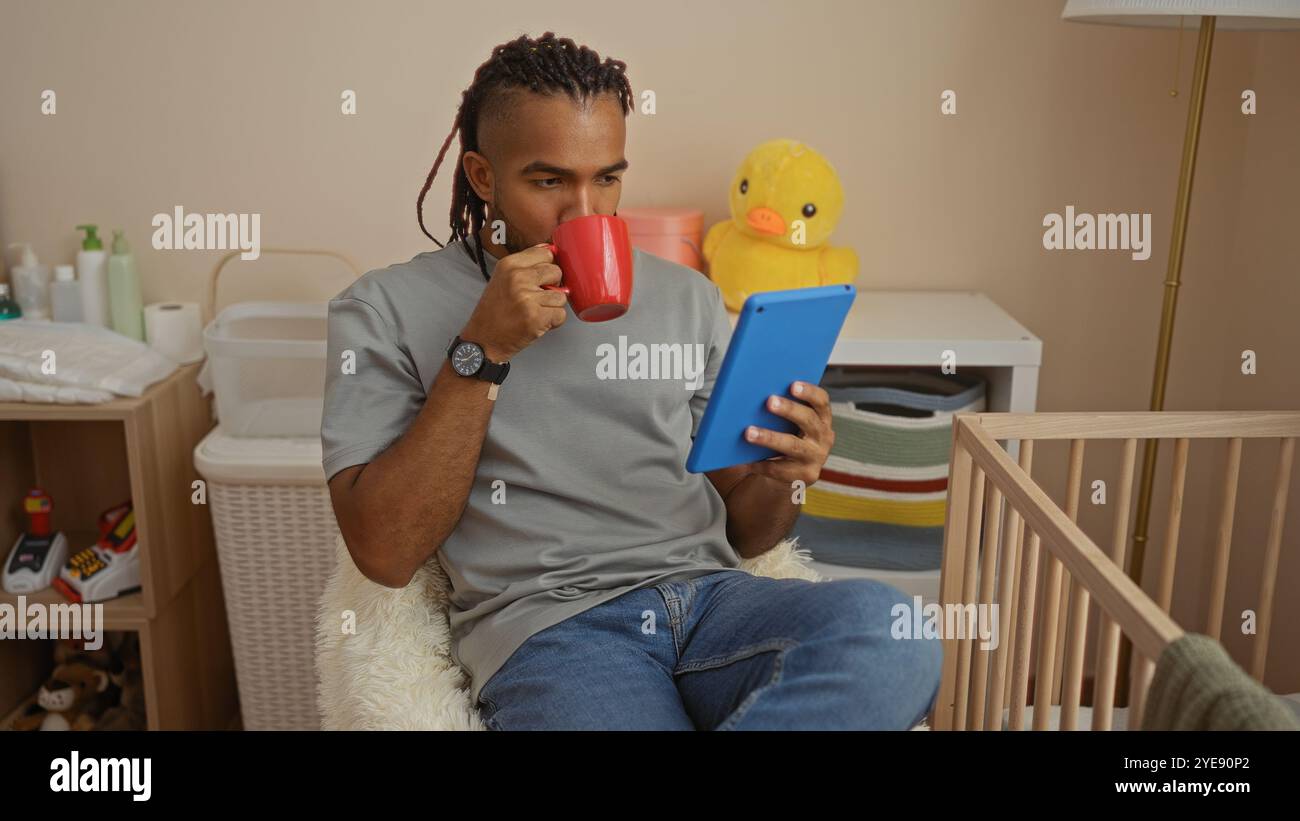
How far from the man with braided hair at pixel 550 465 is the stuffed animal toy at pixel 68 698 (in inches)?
40.1

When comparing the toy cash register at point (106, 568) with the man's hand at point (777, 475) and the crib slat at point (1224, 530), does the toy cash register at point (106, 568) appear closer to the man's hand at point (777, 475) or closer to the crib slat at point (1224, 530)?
the man's hand at point (777, 475)

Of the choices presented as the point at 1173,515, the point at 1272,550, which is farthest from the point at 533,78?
the point at 1272,550

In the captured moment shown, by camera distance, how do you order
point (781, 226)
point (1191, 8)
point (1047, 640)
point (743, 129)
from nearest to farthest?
point (1047, 640) < point (1191, 8) < point (781, 226) < point (743, 129)

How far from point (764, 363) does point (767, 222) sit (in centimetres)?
76

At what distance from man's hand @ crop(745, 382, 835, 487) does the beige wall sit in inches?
37.2

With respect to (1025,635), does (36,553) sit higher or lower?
lower

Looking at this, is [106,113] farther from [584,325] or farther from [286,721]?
[584,325]

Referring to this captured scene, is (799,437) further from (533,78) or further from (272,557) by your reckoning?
(272,557)

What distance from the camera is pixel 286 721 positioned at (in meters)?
1.88

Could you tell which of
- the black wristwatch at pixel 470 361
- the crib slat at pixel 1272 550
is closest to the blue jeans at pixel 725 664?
the black wristwatch at pixel 470 361

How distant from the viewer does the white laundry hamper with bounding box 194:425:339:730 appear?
1.75m

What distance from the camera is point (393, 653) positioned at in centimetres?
117

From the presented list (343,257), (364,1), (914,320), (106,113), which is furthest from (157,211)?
(914,320)
